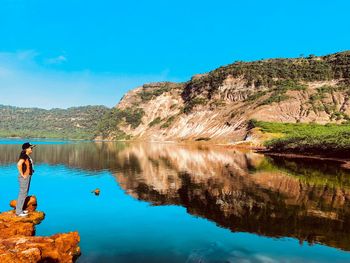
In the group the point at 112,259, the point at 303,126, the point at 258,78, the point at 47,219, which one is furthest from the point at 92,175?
the point at 258,78

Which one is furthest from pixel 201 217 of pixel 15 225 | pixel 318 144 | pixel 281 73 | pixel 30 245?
pixel 281 73

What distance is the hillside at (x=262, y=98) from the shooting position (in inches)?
4943

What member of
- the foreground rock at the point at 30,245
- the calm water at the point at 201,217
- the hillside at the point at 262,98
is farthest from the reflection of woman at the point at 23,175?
the hillside at the point at 262,98

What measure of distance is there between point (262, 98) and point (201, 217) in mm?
127376

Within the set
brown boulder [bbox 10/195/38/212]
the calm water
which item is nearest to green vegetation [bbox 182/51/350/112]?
the calm water

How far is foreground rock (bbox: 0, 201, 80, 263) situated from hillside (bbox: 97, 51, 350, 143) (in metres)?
96.3

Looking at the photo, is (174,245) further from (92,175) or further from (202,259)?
(92,175)

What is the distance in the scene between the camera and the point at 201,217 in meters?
20.9

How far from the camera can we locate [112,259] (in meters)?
13.8

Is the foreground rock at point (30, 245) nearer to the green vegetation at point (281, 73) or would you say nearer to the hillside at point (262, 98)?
the hillside at point (262, 98)

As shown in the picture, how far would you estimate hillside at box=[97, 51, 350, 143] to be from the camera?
126 meters

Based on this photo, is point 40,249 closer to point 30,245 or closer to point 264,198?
point 30,245

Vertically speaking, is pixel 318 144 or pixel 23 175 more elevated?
pixel 318 144

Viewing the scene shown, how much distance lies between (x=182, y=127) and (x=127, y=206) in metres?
152
